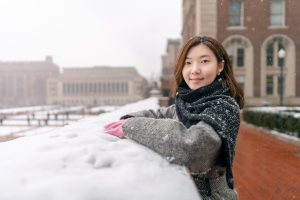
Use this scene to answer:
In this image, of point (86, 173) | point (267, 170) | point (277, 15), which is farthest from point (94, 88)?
point (86, 173)

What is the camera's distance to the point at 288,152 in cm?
950

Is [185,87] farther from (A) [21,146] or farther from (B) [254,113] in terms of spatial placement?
(B) [254,113]

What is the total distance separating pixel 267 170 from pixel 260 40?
60.5ft

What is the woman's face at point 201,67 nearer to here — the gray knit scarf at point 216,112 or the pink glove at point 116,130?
the gray knit scarf at point 216,112

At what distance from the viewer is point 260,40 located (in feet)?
79.7

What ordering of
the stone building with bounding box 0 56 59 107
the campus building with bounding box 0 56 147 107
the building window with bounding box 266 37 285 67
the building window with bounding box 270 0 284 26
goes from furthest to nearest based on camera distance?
the stone building with bounding box 0 56 59 107 → the campus building with bounding box 0 56 147 107 → the building window with bounding box 266 37 285 67 → the building window with bounding box 270 0 284 26

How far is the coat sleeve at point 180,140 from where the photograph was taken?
129cm

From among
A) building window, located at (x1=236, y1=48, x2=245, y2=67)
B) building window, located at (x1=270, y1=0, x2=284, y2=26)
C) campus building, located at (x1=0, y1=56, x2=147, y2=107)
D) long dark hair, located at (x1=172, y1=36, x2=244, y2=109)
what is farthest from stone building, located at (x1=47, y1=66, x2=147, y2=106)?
long dark hair, located at (x1=172, y1=36, x2=244, y2=109)

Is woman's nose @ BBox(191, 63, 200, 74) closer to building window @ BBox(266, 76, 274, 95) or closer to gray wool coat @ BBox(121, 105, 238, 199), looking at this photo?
gray wool coat @ BBox(121, 105, 238, 199)

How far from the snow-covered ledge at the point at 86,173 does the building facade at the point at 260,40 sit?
22943mm

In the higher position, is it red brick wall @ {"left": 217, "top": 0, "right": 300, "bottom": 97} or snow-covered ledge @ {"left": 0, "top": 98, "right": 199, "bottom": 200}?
red brick wall @ {"left": 217, "top": 0, "right": 300, "bottom": 97}

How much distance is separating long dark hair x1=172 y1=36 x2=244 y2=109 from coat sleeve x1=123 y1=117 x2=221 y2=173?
50cm

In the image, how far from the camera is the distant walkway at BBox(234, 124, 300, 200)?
5.71 metres

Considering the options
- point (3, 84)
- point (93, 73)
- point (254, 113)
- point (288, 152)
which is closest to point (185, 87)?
point (288, 152)
